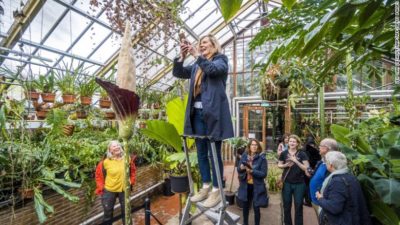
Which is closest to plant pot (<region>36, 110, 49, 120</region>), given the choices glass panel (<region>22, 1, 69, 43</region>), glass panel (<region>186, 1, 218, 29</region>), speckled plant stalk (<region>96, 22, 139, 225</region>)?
glass panel (<region>22, 1, 69, 43</region>)

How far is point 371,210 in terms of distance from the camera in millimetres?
2188

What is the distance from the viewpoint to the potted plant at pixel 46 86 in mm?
3377

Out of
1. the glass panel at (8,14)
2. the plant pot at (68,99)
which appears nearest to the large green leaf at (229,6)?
the plant pot at (68,99)

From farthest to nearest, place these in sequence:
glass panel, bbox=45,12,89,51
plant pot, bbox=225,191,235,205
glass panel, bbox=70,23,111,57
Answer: glass panel, bbox=70,23,111,57 → glass panel, bbox=45,12,89,51 → plant pot, bbox=225,191,235,205

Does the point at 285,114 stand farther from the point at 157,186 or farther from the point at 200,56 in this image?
the point at 200,56

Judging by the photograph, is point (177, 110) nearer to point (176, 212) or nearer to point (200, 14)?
point (176, 212)

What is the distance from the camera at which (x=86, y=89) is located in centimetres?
376

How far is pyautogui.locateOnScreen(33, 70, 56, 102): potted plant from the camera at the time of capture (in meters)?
3.38

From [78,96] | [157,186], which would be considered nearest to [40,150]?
[78,96]

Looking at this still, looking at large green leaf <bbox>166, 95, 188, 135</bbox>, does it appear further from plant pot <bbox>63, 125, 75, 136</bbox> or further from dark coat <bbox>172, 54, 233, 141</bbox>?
plant pot <bbox>63, 125, 75, 136</bbox>

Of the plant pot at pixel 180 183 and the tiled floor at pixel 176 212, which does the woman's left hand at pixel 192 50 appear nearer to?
the plant pot at pixel 180 183

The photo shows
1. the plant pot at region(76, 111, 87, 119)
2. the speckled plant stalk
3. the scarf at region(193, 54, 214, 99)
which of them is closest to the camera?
the speckled plant stalk

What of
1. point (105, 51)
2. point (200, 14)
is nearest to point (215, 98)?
point (105, 51)

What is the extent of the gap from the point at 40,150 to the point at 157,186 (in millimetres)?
2581
